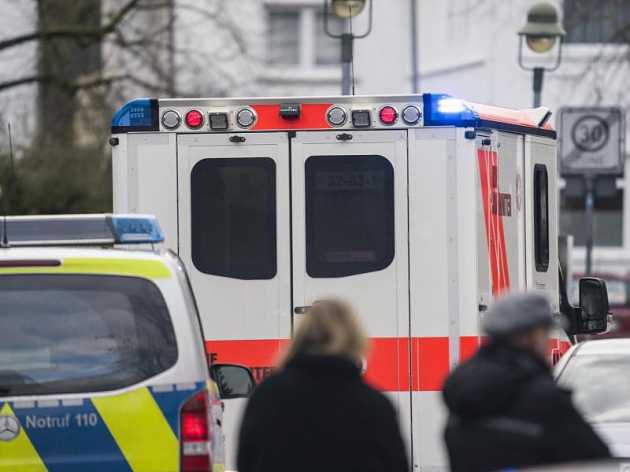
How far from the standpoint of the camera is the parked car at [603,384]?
874cm

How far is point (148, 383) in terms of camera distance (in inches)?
280

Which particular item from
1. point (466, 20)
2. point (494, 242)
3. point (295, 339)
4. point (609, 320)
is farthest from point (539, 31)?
point (466, 20)

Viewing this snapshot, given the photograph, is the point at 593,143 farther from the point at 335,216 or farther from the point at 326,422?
the point at 326,422

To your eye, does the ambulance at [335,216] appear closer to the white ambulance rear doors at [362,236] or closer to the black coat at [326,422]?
the white ambulance rear doors at [362,236]

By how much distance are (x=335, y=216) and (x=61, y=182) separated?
17.7m

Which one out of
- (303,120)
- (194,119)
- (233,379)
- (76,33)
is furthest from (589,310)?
(76,33)

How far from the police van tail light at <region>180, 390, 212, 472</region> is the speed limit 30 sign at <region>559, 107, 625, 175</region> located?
12.7 meters

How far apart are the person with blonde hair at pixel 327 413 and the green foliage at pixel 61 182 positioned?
65.3ft

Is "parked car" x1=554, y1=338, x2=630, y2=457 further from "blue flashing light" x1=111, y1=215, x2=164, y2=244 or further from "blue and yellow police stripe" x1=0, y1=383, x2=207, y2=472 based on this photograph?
"blue and yellow police stripe" x1=0, y1=383, x2=207, y2=472

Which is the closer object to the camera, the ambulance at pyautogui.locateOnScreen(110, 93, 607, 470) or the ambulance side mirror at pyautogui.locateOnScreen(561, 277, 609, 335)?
the ambulance at pyautogui.locateOnScreen(110, 93, 607, 470)

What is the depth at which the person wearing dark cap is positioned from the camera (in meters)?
5.74

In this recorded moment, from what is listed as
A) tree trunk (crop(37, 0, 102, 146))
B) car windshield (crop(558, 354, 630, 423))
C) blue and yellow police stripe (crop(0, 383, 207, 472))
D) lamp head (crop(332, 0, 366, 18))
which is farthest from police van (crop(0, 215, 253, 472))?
tree trunk (crop(37, 0, 102, 146))

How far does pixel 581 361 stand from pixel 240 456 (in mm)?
3834

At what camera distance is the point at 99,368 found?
712 cm
